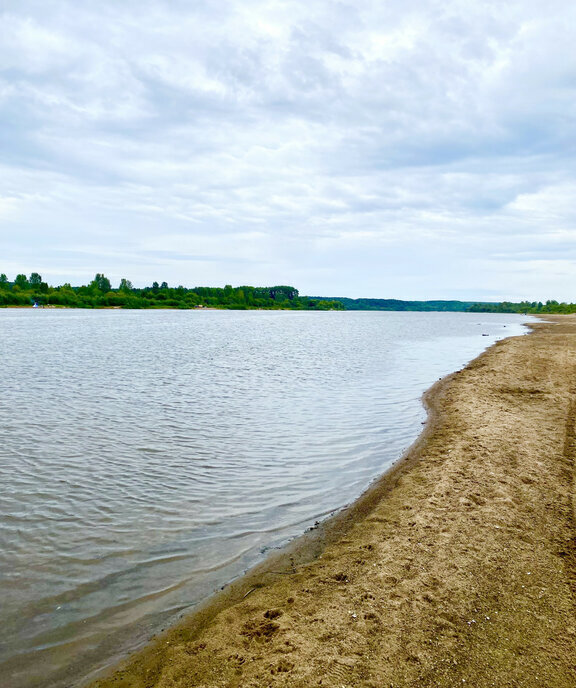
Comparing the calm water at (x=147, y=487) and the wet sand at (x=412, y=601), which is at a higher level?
the wet sand at (x=412, y=601)

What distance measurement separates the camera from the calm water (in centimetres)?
582

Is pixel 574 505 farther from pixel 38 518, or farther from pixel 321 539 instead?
pixel 38 518

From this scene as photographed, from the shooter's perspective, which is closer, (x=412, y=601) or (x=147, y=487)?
(x=412, y=601)

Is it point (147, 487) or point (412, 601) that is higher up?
point (412, 601)

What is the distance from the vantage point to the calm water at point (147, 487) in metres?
5.82

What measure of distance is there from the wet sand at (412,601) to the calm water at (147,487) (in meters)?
0.76

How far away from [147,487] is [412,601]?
6.57m

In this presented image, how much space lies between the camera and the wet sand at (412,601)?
4.44 metres

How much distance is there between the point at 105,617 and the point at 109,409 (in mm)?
12601

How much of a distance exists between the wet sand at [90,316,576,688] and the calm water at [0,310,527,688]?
76cm

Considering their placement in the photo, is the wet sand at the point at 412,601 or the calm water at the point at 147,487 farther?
the calm water at the point at 147,487

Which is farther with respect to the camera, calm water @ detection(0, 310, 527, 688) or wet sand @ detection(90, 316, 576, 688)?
calm water @ detection(0, 310, 527, 688)

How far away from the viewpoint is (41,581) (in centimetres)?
656

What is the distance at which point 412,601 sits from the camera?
5.45 metres
